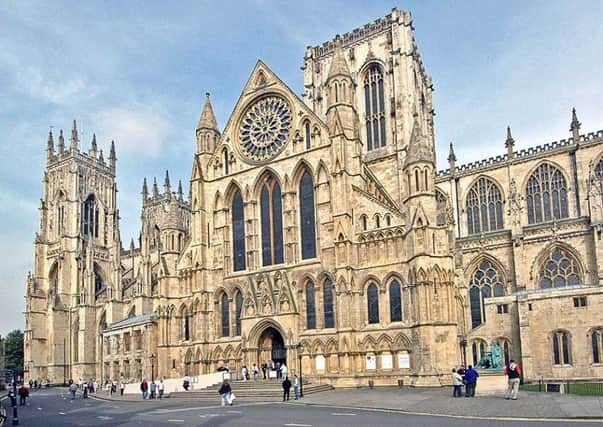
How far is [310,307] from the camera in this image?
4253cm

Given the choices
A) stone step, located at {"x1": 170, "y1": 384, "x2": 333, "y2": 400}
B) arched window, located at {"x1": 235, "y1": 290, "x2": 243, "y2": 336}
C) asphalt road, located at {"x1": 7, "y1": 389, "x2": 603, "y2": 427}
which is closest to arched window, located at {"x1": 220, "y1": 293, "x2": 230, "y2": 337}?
arched window, located at {"x1": 235, "y1": 290, "x2": 243, "y2": 336}

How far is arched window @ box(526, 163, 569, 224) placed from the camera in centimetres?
5425

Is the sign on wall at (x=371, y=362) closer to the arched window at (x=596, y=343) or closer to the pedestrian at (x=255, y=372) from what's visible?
the pedestrian at (x=255, y=372)

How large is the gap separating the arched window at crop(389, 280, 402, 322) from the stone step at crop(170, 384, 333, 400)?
5.93 meters

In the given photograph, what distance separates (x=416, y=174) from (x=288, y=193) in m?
9.84

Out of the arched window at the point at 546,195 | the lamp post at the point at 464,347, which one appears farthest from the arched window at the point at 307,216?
the arched window at the point at 546,195

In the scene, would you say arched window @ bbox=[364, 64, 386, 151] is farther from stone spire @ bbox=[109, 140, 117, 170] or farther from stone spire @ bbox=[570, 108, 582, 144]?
stone spire @ bbox=[109, 140, 117, 170]

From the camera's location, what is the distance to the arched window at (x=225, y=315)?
46312mm

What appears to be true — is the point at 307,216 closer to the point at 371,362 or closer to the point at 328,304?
the point at 328,304

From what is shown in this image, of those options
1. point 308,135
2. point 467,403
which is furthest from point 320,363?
point 467,403

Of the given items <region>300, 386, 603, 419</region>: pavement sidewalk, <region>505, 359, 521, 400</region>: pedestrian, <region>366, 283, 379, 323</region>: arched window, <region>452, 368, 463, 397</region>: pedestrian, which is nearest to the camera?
→ <region>300, 386, 603, 419</region>: pavement sidewalk

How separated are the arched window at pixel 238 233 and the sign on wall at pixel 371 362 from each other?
478 inches

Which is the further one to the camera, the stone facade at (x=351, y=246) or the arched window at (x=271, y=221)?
→ the arched window at (x=271, y=221)

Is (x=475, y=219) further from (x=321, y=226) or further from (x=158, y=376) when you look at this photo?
(x=158, y=376)
